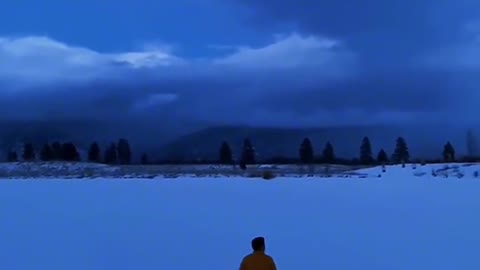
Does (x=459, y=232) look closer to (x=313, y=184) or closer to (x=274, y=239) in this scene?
(x=274, y=239)

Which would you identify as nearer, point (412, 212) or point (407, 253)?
point (407, 253)

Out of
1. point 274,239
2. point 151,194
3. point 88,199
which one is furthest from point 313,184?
point 274,239

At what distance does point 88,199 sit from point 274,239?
733 cm

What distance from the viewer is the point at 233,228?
1220 cm

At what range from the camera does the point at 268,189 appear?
20.8 metres

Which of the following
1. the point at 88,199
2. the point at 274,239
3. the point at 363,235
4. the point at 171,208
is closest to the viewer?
the point at 274,239

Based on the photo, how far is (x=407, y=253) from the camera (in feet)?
33.2

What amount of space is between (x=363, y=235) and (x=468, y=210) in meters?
4.18

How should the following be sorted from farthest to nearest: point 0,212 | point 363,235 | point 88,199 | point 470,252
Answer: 1. point 88,199
2. point 0,212
3. point 363,235
4. point 470,252

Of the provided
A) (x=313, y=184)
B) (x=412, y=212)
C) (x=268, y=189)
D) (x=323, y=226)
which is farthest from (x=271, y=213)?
(x=313, y=184)

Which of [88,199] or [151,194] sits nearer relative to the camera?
[88,199]

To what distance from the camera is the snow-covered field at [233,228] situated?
9.57 meters

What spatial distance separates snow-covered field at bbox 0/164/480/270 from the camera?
9570 millimetres

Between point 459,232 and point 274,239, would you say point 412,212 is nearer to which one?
point 459,232
